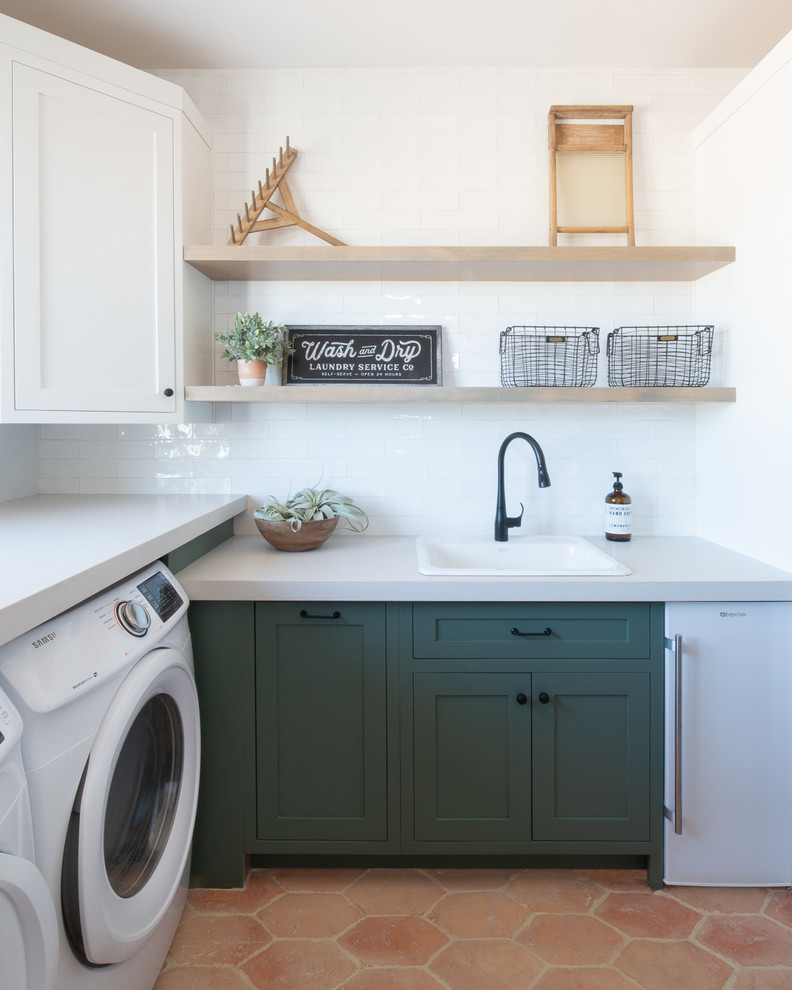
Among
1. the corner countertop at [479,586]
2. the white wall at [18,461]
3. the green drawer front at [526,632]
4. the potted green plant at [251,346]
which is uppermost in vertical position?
the potted green plant at [251,346]

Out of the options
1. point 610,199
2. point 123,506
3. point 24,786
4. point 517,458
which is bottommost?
point 24,786

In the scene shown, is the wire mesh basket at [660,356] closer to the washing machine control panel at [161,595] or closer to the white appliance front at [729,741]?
the white appliance front at [729,741]

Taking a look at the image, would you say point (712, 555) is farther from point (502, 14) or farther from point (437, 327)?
point (502, 14)

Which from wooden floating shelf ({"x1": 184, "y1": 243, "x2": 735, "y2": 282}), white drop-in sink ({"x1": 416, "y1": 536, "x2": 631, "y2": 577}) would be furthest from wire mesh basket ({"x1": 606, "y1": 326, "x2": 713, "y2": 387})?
white drop-in sink ({"x1": 416, "y1": 536, "x2": 631, "y2": 577})

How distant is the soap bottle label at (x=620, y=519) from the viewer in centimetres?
234

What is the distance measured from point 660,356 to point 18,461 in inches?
90.7

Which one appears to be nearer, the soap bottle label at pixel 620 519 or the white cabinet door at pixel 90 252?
the white cabinet door at pixel 90 252

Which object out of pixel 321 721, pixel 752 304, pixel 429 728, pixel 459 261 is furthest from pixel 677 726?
pixel 459 261

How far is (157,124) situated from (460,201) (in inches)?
41.6

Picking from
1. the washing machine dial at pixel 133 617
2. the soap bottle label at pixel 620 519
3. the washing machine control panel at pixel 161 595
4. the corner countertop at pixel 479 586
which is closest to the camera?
the washing machine dial at pixel 133 617

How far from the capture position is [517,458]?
2.48 metres

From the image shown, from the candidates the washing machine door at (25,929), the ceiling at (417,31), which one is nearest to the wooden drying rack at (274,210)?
the ceiling at (417,31)

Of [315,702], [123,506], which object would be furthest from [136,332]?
[315,702]

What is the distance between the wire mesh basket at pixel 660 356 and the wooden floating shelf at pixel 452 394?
16 centimetres
